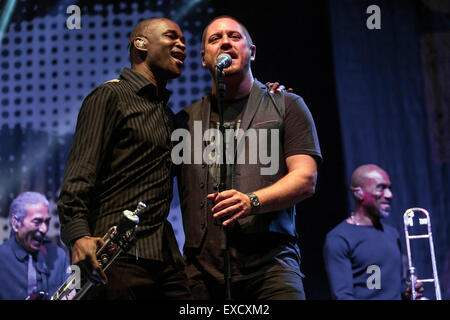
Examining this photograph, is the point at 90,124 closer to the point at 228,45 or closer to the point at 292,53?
the point at 228,45

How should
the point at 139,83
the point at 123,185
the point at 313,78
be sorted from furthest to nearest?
1. the point at 313,78
2. the point at 139,83
3. the point at 123,185

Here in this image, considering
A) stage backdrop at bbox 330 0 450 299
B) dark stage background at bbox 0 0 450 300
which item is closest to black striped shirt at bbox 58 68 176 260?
dark stage background at bbox 0 0 450 300

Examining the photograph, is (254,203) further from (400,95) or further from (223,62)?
(400,95)

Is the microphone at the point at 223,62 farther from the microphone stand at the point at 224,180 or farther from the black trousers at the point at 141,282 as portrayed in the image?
the black trousers at the point at 141,282

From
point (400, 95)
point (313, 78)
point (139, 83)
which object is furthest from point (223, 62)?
point (400, 95)

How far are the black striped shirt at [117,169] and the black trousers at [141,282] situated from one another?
7 cm

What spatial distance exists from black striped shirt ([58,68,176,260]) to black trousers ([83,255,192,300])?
66mm

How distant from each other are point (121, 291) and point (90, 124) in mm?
757

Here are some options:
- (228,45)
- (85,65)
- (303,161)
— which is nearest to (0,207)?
(85,65)

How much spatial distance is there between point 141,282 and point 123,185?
0.45 m

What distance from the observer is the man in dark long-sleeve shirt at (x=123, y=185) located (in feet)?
7.32

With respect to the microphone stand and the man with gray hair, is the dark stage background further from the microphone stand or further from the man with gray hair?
the microphone stand

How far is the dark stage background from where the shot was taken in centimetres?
539

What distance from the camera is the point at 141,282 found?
228 centimetres
